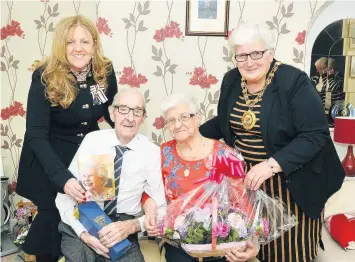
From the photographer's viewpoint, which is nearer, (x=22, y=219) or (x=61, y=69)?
(x=61, y=69)

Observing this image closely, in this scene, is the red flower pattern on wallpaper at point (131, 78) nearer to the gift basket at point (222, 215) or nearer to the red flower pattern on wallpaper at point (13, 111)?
the red flower pattern on wallpaper at point (13, 111)

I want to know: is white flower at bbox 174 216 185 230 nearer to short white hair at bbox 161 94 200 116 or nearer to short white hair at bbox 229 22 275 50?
short white hair at bbox 161 94 200 116

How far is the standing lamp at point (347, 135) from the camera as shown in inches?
116

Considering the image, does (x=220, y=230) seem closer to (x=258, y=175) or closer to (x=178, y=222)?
(x=178, y=222)

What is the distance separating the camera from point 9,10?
319 centimetres

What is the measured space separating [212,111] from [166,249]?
1370 mm

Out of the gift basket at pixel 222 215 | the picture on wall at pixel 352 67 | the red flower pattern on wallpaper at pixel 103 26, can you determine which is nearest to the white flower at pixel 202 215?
the gift basket at pixel 222 215

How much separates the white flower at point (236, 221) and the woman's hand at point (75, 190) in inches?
26.9

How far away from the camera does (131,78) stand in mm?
3107

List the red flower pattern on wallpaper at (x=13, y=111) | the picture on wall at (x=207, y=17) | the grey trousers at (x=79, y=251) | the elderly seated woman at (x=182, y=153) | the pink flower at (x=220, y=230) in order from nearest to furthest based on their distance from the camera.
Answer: the pink flower at (x=220, y=230) < the grey trousers at (x=79, y=251) < the elderly seated woman at (x=182, y=153) < the picture on wall at (x=207, y=17) < the red flower pattern on wallpaper at (x=13, y=111)

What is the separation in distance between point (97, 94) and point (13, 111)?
5.24 feet

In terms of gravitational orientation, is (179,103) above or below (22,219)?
above

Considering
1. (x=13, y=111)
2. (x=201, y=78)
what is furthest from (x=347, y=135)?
(x=13, y=111)

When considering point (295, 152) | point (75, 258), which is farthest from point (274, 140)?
point (75, 258)
